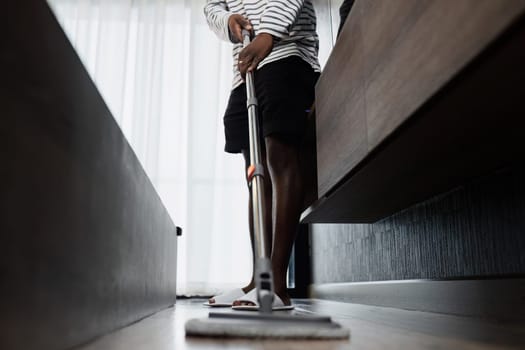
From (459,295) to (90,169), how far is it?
893mm

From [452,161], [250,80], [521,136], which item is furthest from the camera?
[250,80]

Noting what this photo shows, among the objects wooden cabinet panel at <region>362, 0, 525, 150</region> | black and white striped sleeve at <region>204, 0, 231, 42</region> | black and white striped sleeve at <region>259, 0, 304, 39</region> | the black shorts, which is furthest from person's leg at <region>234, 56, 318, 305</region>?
wooden cabinet panel at <region>362, 0, 525, 150</region>

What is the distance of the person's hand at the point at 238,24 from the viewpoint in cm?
168

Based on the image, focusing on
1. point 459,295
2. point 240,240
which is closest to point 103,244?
point 459,295

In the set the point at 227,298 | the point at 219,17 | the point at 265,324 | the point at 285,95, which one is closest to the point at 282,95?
the point at 285,95

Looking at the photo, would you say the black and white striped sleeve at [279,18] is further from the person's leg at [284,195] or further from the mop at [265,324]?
the mop at [265,324]

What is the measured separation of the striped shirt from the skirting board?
0.74 meters

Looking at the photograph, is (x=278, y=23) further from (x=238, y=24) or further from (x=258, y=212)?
(x=258, y=212)

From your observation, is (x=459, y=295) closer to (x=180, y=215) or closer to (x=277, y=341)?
(x=277, y=341)

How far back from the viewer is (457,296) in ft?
3.97

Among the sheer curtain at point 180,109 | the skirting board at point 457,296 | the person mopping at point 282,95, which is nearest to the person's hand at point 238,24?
the person mopping at point 282,95

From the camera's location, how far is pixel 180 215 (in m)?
3.05

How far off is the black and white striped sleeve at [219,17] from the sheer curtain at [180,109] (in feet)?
4.18

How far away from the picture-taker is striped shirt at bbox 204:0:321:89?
5.03 ft
